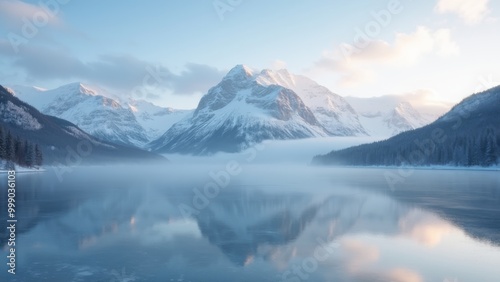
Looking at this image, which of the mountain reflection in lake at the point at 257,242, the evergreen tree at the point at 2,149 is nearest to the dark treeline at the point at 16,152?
the evergreen tree at the point at 2,149

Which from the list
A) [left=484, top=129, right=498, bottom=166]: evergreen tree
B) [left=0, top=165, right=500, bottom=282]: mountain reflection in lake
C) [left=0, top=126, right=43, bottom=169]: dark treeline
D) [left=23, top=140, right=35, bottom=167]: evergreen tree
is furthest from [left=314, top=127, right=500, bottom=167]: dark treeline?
[left=23, top=140, right=35, bottom=167]: evergreen tree

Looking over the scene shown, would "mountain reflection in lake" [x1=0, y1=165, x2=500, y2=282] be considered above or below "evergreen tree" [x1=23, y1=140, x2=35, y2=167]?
below

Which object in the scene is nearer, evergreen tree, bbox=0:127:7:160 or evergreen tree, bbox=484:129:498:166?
evergreen tree, bbox=0:127:7:160

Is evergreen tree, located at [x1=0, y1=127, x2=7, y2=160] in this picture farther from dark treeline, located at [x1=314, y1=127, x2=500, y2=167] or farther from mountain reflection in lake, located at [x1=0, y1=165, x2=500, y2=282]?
dark treeline, located at [x1=314, y1=127, x2=500, y2=167]

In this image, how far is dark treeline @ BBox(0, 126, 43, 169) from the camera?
381 ft

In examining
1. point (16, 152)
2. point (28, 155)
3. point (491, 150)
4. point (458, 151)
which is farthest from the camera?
point (458, 151)

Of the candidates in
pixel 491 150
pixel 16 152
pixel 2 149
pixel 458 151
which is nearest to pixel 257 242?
pixel 2 149

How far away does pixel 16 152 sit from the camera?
420ft

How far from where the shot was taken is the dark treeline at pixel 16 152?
116062 mm

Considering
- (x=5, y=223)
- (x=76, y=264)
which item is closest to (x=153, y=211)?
(x=5, y=223)

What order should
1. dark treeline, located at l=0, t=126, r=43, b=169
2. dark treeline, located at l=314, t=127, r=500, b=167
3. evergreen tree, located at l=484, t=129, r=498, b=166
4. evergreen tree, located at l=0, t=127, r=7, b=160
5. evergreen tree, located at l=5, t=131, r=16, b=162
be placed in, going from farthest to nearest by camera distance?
dark treeline, located at l=314, t=127, r=500, b=167, evergreen tree, located at l=484, t=129, r=498, b=166, evergreen tree, located at l=5, t=131, r=16, b=162, dark treeline, located at l=0, t=126, r=43, b=169, evergreen tree, located at l=0, t=127, r=7, b=160

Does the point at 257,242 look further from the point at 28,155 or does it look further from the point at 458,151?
the point at 458,151

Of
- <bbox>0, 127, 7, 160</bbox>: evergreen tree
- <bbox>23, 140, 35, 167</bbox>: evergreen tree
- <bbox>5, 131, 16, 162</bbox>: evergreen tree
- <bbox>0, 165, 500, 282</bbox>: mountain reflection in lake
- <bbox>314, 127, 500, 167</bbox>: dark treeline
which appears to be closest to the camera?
<bbox>0, 165, 500, 282</bbox>: mountain reflection in lake

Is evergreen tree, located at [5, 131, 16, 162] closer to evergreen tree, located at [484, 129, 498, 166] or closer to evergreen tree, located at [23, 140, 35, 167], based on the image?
evergreen tree, located at [23, 140, 35, 167]
